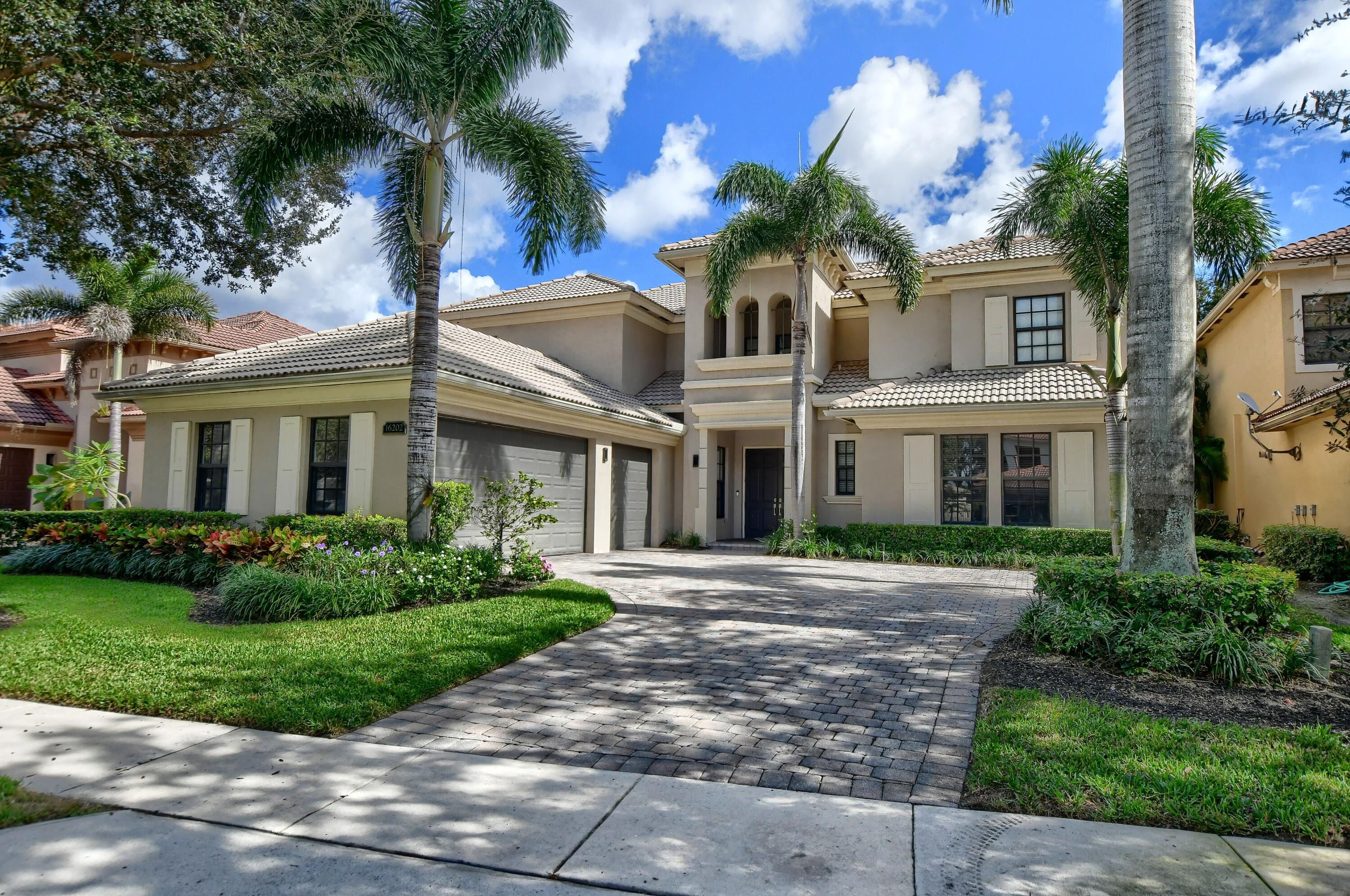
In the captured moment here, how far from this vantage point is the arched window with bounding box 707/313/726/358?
19.0 meters

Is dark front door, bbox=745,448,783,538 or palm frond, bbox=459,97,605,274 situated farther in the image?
dark front door, bbox=745,448,783,538

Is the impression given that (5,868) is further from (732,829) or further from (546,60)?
(546,60)

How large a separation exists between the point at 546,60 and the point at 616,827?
10.4m

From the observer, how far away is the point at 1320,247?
551 inches

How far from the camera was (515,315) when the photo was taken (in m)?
20.7

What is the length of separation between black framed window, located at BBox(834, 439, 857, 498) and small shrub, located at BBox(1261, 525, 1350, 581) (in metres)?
8.21

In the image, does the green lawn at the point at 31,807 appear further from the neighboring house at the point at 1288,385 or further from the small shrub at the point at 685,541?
the small shrub at the point at 685,541

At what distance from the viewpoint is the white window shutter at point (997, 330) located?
1700cm

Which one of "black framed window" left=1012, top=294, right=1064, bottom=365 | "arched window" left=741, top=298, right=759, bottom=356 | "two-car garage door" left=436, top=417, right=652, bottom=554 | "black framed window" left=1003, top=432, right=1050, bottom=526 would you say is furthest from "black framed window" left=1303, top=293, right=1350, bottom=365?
"two-car garage door" left=436, top=417, right=652, bottom=554

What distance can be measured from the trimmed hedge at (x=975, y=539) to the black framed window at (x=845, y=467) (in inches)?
73.5

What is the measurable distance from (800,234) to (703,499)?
661 centimetres

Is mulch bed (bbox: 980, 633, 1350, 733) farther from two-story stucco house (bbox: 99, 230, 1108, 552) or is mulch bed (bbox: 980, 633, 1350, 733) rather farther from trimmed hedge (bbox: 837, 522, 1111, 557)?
two-story stucco house (bbox: 99, 230, 1108, 552)

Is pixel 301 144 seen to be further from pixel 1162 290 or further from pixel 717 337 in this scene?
pixel 717 337

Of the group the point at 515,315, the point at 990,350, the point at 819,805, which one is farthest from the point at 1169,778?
the point at 515,315
